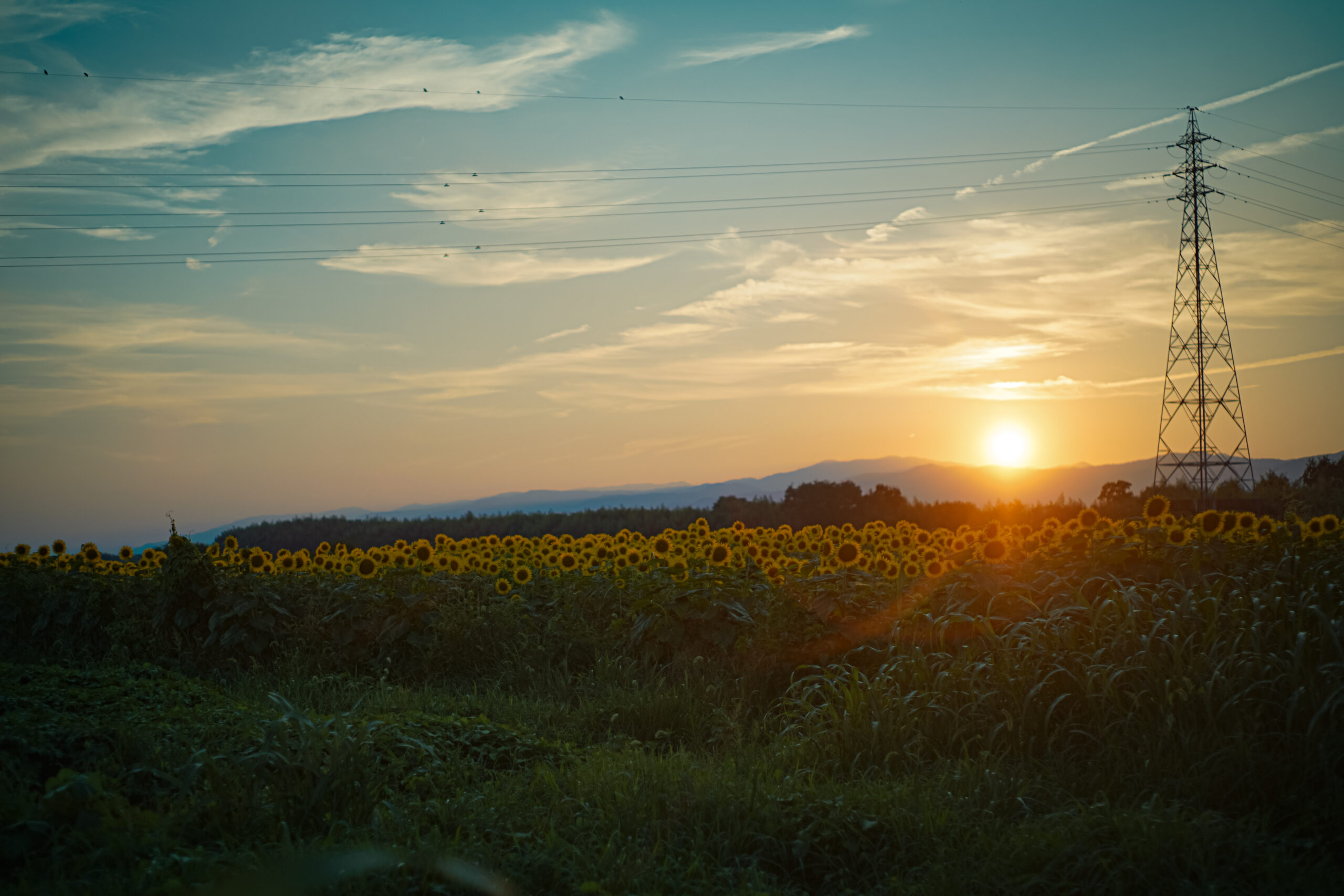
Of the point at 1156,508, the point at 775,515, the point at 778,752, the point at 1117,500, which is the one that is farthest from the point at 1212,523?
the point at 1117,500

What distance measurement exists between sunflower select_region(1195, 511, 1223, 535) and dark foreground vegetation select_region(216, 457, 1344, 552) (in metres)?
9.33

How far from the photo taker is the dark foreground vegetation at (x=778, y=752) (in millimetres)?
3279

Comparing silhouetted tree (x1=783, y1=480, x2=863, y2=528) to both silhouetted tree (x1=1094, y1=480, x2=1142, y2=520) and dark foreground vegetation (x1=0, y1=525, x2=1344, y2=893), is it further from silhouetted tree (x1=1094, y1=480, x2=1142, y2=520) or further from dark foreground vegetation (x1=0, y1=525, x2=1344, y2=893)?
dark foreground vegetation (x1=0, y1=525, x2=1344, y2=893)

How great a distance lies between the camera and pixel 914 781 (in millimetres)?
4234

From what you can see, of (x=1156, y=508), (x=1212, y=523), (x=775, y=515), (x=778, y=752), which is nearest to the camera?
(x=778, y=752)

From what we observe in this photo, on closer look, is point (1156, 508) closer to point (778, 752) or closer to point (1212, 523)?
point (1212, 523)

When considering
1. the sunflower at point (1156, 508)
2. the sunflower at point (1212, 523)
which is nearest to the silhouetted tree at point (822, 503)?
the sunflower at point (1156, 508)

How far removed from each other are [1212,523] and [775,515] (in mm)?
12373

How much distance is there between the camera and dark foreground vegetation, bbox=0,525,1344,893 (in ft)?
10.8

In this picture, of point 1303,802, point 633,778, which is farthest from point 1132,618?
point 633,778

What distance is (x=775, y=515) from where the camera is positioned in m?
19.1

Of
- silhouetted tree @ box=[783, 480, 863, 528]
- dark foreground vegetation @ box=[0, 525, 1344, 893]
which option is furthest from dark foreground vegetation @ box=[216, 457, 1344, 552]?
dark foreground vegetation @ box=[0, 525, 1344, 893]

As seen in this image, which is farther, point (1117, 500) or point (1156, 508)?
point (1117, 500)

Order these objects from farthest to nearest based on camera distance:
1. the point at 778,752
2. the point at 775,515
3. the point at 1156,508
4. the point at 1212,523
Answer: the point at 775,515 < the point at 1156,508 < the point at 1212,523 < the point at 778,752
